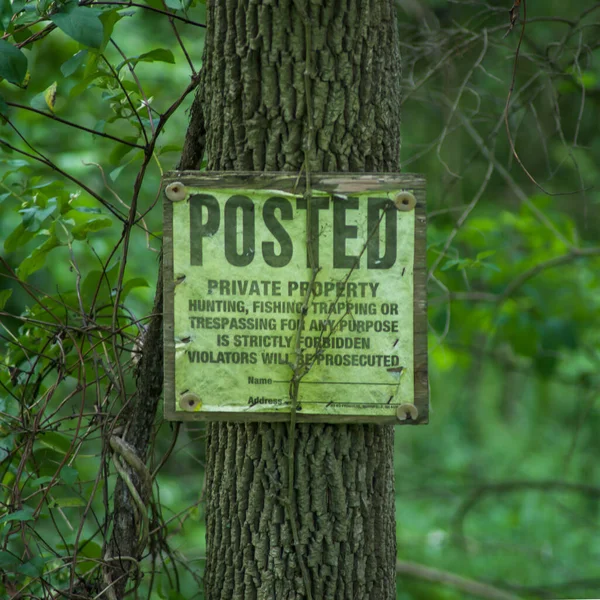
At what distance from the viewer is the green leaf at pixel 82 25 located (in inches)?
48.2

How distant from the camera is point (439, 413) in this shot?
586 cm

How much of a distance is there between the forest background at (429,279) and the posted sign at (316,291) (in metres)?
0.31

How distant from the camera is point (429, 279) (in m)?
2.82

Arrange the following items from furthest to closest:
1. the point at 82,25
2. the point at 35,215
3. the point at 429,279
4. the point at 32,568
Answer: the point at 429,279 → the point at 35,215 → the point at 32,568 → the point at 82,25

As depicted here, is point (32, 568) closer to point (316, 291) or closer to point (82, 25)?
point (316, 291)

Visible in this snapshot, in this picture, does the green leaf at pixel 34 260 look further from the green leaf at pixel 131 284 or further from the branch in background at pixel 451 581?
the branch in background at pixel 451 581

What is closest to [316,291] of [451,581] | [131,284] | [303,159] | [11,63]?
[303,159]

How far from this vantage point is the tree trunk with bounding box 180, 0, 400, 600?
1.24 metres

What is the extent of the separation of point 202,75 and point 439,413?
16.0 feet

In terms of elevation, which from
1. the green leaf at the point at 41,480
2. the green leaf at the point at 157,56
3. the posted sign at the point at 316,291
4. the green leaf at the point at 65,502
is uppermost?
the green leaf at the point at 157,56

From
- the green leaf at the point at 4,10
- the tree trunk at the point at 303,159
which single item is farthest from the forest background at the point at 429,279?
the tree trunk at the point at 303,159

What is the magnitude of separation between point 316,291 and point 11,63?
68cm

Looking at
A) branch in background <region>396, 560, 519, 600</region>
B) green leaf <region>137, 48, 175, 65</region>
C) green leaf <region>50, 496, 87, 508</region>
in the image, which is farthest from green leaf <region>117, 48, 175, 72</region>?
branch in background <region>396, 560, 519, 600</region>

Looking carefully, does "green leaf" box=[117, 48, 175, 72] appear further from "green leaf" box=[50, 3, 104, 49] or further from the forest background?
"green leaf" box=[50, 3, 104, 49]
